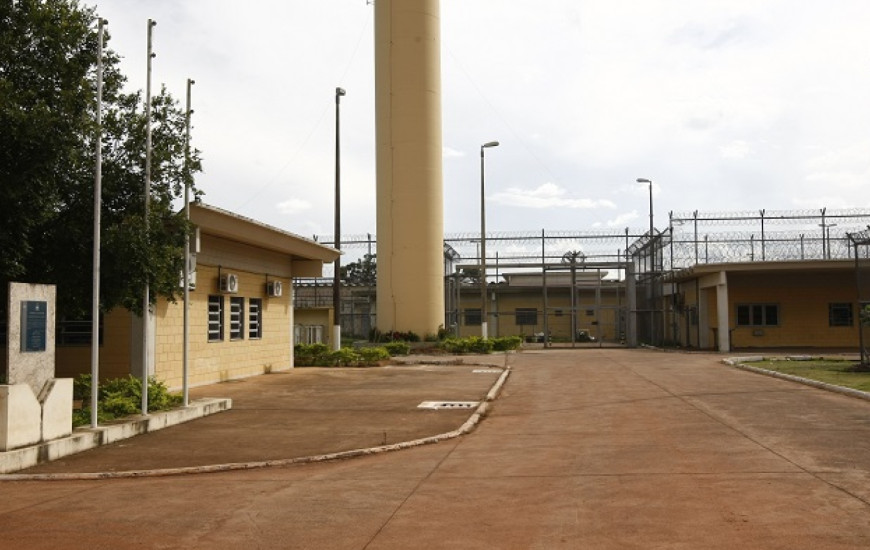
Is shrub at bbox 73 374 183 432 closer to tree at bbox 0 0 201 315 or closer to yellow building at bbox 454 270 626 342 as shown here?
tree at bbox 0 0 201 315

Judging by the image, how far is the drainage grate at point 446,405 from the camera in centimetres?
1585

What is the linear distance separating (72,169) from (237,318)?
37.4 feet

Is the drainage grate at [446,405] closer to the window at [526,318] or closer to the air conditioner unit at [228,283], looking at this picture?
the air conditioner unit at [228,283]

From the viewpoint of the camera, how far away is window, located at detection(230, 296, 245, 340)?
74.9 feet

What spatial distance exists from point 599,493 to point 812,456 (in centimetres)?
351

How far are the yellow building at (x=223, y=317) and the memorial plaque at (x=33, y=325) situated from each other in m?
4.92

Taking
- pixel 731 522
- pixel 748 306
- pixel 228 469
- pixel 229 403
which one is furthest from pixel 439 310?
pixel 731 522

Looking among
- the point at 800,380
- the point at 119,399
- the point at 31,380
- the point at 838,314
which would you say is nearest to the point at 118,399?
the point at 119,399

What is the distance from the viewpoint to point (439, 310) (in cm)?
3950

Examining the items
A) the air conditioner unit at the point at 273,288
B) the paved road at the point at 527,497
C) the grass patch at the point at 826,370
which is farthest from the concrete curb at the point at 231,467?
the air conditioner unit at the point at 273,288

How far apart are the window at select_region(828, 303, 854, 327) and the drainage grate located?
29.0m

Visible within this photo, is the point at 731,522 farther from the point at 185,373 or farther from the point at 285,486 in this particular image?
the point at 185,373

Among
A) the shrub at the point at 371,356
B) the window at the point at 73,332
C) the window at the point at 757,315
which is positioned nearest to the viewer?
the window at the point at 73,332

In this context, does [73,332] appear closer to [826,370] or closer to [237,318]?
[237,318]
